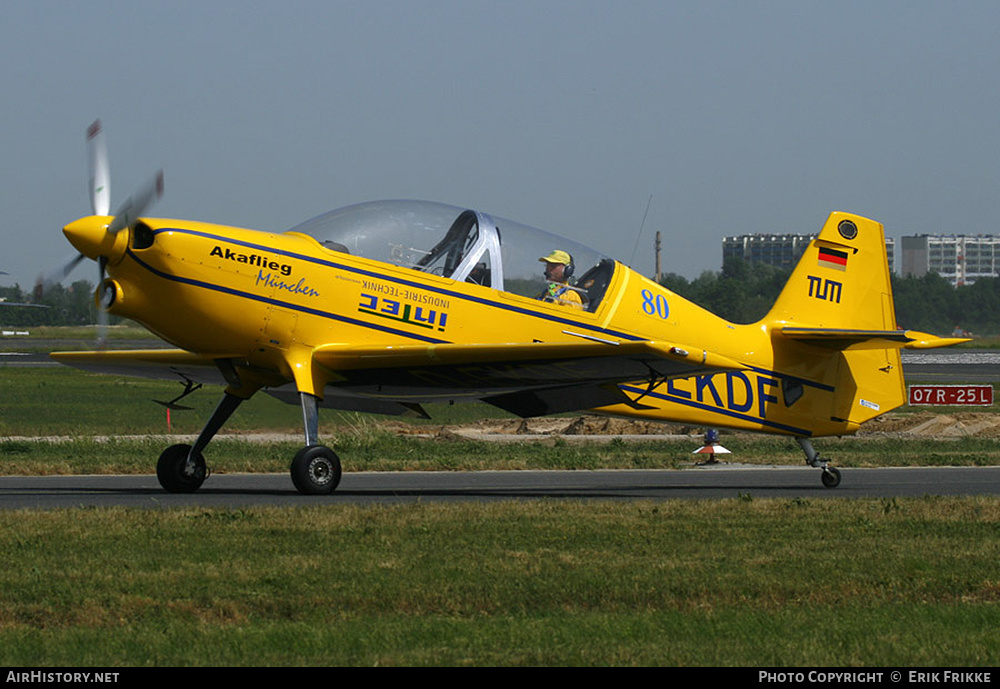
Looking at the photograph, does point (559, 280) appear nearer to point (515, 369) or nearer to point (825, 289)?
point (515, 369)

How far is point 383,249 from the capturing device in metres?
14.8

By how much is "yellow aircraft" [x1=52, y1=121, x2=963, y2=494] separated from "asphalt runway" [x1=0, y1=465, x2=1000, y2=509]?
0.70 metres

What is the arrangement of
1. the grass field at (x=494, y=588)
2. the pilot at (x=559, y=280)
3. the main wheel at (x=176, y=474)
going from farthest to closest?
1. the pilot at (x=559, y=280)
2. the main wheel at (x=176, y=474)
3. the grass field at (x=494, y=588)

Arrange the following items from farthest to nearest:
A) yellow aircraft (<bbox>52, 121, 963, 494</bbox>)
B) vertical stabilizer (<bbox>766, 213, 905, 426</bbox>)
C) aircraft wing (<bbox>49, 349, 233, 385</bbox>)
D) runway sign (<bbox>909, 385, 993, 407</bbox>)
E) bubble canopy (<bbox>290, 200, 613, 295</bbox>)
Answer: runway sign (<bbox>909, 385, 993, 407</bbox>), vertical stabilizer (<bbox>766, 213, 905, 426</bbox>), aircraft wing (<bbox>49, 349, 233, 385</bbox>), bubble canopy (<bbox>290, 200, 613, 295</bbox>), yellow aircraft (<bbox>52, 121, 963, 494</bbox>)

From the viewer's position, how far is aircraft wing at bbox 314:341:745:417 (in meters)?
13.7

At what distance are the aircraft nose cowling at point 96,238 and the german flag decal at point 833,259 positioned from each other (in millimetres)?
9017

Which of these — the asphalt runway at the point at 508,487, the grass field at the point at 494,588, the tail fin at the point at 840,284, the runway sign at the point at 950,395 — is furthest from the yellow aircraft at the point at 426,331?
the runway sign at the point at 950,395

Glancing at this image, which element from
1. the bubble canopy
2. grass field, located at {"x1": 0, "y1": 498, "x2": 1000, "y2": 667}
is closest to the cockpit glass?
the bubble canopy

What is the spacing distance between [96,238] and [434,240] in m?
3.64

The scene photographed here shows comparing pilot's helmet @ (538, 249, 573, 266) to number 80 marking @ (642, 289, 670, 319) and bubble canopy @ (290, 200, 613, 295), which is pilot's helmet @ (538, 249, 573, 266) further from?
number 80 marking @ (642, 289, 670, 319)

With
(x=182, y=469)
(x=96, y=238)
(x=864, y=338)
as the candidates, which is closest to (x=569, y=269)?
(x=864, y=338)

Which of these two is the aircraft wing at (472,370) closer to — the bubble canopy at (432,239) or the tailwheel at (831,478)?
the bubble canopy at (432,239)

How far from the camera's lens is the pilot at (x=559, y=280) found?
1541cm
